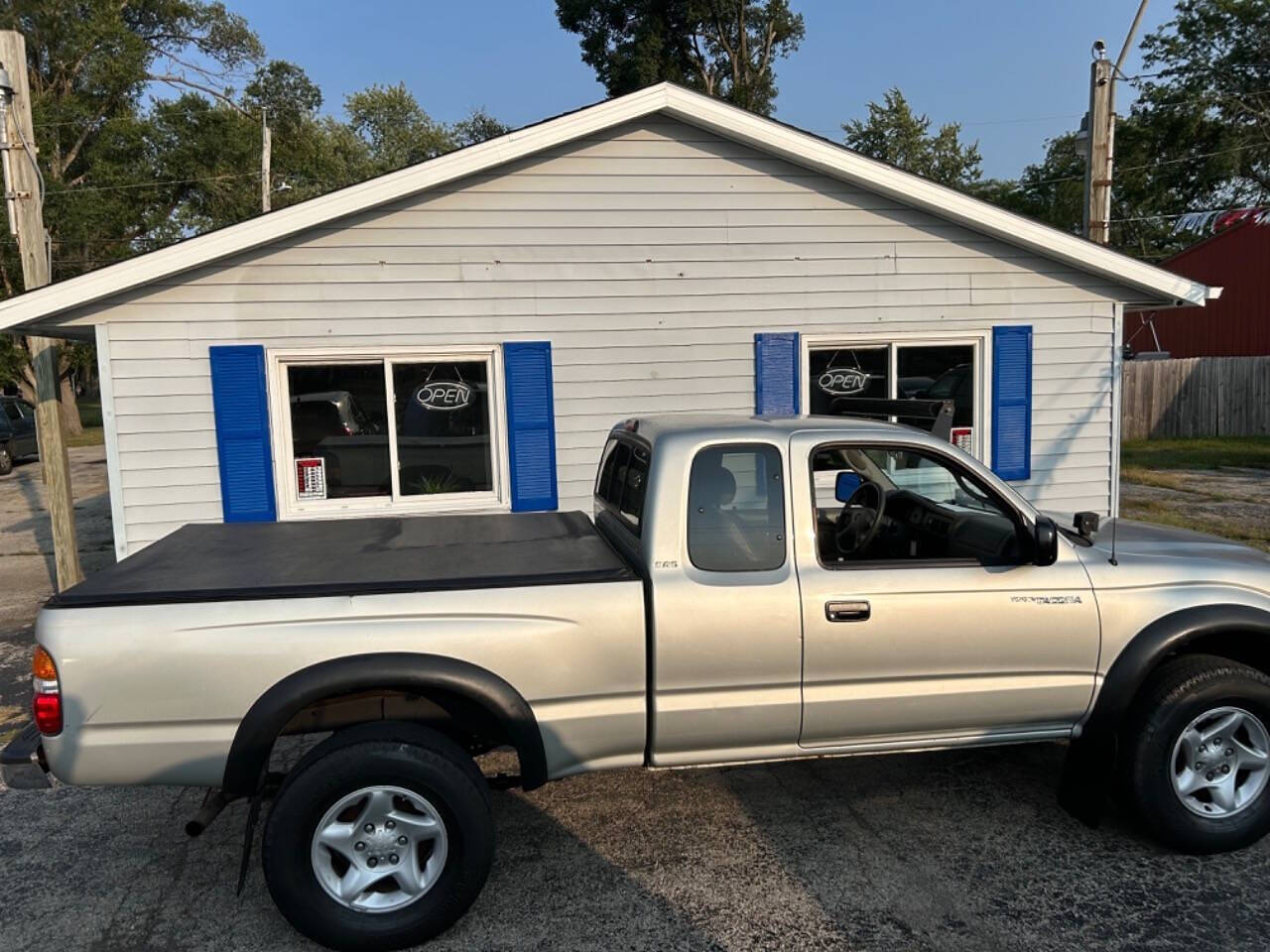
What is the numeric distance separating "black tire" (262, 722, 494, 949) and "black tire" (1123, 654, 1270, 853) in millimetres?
2579

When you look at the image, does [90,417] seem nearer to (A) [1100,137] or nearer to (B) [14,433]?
(B) [14,433]

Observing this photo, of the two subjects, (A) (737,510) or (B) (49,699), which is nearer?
(B) (49,699)

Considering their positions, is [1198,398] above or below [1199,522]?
above

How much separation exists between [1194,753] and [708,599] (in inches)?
83.8

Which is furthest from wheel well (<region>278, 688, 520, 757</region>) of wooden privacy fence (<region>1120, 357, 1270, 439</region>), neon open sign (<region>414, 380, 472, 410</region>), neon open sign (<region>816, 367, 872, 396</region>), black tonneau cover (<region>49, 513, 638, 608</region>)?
wooden privacy fence (<region>1120, 357, 1270, 439</region>)

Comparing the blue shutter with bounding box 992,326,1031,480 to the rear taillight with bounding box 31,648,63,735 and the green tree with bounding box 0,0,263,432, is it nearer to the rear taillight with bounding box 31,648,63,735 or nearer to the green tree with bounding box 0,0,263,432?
the rear taillight with bounding box 31,648,63,735

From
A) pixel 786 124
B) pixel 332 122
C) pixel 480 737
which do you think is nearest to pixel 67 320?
pixel 480 737

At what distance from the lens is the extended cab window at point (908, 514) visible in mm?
3643

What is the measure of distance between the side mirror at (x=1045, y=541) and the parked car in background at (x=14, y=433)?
2244 cm

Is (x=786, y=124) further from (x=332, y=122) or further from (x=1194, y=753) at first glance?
(x=332, y=122)

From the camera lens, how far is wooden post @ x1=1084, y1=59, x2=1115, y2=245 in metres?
11.3

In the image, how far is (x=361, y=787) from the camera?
3.04 m

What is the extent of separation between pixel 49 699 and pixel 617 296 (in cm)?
582

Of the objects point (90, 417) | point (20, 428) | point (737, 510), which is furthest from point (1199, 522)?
point (90, 417)
